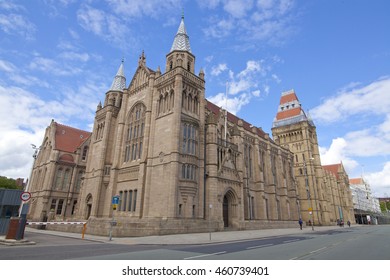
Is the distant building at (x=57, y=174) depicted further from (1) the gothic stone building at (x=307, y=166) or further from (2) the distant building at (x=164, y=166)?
(1) the gothic stone building at (x=307, y=166)

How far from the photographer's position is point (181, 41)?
36094 millimetres

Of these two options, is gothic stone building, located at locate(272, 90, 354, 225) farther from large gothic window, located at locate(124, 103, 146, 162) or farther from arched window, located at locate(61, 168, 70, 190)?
arched window, located at locate(61, 168, 70, 190)

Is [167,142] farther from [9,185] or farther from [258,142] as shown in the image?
[9,185]

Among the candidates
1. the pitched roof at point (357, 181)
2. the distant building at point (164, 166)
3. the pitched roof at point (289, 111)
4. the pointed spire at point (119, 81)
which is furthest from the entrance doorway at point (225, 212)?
the pitched roof at point (357, 181)

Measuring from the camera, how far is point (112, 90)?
1694 inches

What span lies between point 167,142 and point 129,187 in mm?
8447

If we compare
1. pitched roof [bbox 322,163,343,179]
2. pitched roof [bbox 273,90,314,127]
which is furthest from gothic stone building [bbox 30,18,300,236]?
pitched roof [bbox 322,163,343,179]

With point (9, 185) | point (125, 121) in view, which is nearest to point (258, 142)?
point (125, 121)

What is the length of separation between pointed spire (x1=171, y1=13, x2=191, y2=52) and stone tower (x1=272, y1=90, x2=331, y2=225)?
42.6 meters

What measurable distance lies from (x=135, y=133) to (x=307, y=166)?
169 ft

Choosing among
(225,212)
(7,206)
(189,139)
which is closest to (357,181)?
(225,212)

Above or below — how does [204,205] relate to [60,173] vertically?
below

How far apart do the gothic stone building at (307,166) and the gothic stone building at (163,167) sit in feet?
65.8

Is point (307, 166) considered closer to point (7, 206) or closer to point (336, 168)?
point (336, 168)
